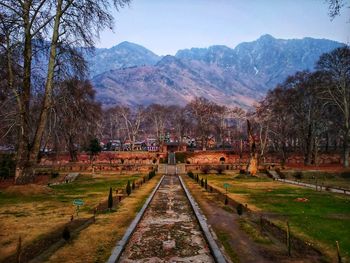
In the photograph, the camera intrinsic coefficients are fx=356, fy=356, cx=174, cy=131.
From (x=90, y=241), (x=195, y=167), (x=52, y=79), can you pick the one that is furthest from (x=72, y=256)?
(x=195, y=167)

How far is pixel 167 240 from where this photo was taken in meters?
13.3

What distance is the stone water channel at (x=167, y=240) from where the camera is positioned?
1123 cm

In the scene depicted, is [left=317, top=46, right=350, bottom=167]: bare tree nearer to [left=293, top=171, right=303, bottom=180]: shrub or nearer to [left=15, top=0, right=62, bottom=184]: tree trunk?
[left=293, top=171, right=303, bottom=180]: shrub

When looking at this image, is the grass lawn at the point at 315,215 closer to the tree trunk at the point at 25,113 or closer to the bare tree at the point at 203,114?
the tree trunk at the point at 25,113

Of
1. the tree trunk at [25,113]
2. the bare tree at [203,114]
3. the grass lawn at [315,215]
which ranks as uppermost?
the bare tree at [203,114]

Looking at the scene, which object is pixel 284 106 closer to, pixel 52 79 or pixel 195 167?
pixel 195 167

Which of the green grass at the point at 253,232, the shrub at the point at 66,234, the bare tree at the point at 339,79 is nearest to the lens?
the shrub at the point at 66,234

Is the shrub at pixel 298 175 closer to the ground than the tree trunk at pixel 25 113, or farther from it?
closer to the ground

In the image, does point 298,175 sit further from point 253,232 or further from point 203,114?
point 203,114

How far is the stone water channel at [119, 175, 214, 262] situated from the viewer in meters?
11.2

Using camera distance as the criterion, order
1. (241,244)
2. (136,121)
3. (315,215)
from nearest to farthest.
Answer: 1. (241,244)
2. (315,215)
3. (136,121)

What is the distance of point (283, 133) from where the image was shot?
71.6 metres

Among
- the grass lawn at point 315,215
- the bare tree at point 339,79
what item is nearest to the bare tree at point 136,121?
the bare tree at point 339,79

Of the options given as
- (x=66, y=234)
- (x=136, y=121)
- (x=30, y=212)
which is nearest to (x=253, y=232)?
(x=66, y=234)
